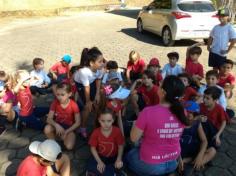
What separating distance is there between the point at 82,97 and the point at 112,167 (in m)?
2.10

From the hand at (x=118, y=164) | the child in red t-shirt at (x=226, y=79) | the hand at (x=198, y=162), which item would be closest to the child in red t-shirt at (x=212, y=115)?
the hand at (x=198, y=162)

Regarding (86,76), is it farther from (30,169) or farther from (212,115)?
(30,169)

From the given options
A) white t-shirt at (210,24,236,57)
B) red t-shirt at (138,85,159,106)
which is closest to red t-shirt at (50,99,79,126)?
red t-shirt at (138,85,159,106)

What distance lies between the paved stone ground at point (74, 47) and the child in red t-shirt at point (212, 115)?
396 millimetres

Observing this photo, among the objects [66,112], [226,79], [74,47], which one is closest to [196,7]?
[74,47]

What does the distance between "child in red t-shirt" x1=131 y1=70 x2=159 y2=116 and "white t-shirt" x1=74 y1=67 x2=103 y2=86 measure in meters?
0.74

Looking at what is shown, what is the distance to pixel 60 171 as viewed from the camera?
14.1 ft

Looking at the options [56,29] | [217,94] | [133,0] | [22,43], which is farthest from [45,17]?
[217,94]

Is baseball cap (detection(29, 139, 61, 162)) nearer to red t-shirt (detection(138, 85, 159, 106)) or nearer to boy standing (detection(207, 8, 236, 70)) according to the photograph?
red t-shirt (detection(138, 85, 159, 106))

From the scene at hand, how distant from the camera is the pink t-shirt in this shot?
3631 millimetres

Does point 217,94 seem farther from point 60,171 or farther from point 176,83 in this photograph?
point 60,171

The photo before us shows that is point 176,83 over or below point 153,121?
over

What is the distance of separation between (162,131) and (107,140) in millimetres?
1013

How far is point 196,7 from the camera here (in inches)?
454
